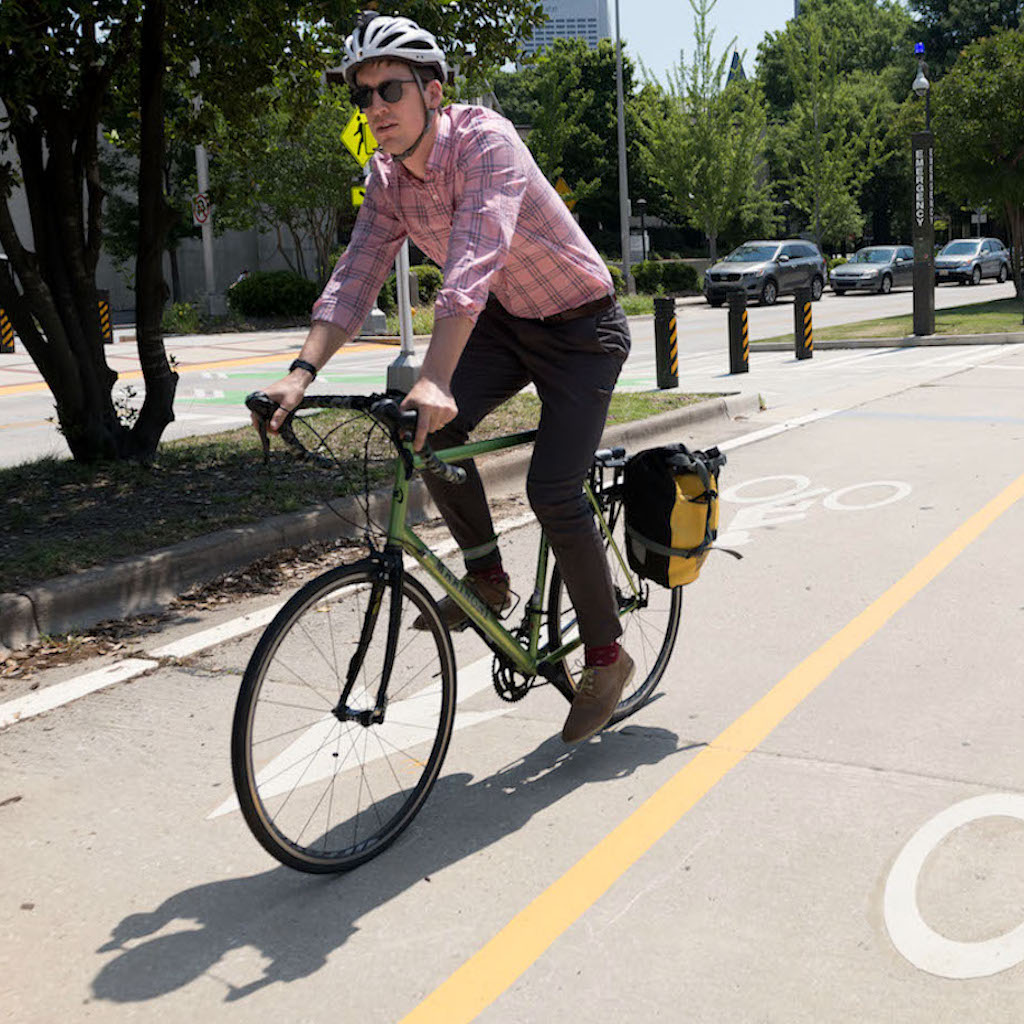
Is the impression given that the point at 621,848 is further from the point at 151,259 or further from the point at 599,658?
the point at 151,259

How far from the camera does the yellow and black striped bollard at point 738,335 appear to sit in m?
16.0

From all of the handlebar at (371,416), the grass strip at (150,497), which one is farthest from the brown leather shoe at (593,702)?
the grass strip at (150,497)

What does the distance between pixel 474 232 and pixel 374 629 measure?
1.01 metres

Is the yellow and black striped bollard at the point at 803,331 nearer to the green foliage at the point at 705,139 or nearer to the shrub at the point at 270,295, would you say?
the shrub at the point at 270,295

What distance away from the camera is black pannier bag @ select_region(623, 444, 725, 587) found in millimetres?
4090

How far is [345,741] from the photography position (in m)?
3.60

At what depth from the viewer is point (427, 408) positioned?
10.2 ft

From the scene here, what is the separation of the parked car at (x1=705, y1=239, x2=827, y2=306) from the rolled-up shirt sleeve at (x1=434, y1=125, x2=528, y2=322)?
111 feet

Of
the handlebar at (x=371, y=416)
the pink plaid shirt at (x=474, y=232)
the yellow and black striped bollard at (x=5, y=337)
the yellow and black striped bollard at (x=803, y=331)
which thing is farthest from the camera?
the yellow and black striped bollard at (x=5, y=337)

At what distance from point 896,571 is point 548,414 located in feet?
9.33

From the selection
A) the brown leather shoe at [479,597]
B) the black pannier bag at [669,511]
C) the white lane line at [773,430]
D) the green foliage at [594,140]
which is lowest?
the white lane line at [773,430]

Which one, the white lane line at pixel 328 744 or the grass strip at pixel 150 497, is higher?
the grass strip at pixel 150 497

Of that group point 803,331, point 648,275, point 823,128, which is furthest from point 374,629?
point 823,128

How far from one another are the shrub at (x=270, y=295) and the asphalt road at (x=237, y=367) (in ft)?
9.92
